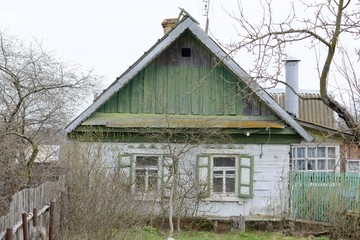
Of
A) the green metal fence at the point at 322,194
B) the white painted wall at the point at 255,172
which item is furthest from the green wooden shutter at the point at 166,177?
the green metal fence at the point at 322,194

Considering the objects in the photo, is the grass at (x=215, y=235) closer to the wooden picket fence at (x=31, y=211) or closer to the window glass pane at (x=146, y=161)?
the window glass pane at (x=146, y=161)

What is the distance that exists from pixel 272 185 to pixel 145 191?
4.02 metres

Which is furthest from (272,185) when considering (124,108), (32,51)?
(32,51)

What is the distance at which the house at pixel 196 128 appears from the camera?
16.5 m

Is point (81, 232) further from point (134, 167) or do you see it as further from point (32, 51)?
point (32, 51)

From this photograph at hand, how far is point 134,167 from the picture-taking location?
16.8 metres

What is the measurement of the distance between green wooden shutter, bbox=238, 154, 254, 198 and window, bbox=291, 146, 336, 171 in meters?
7.02

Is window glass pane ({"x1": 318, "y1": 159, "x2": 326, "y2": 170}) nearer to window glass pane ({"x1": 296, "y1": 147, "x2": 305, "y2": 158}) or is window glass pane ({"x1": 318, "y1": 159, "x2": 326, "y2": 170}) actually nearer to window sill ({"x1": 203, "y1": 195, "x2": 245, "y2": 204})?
window glass pane ({"x1": 296, "y1": 147, "x2": 305, "y2": 158})

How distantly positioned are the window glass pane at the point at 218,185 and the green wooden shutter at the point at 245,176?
1.72 feet

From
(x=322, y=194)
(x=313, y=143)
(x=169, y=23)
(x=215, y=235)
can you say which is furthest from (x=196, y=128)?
(x=313, y=143)

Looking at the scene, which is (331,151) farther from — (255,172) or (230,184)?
(230,184)

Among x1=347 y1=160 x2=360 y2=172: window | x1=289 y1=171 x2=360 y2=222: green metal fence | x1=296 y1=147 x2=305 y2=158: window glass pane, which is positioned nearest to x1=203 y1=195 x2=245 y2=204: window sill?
x1=289 y1=171 x2=360 y2=222: green metal fence

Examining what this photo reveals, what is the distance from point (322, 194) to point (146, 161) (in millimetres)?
4942

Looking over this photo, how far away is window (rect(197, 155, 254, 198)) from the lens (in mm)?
16797
